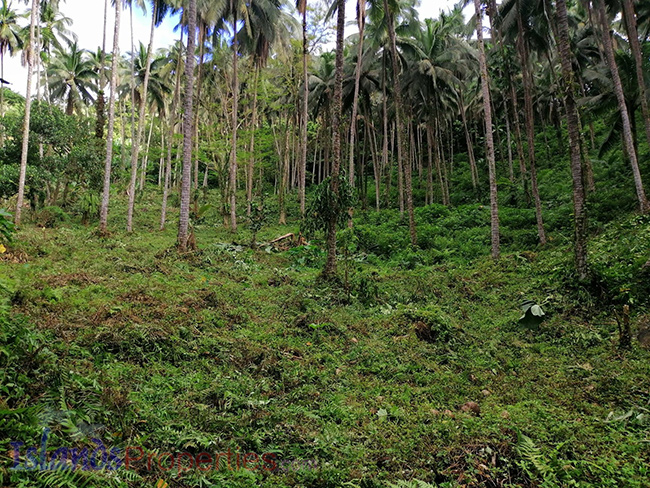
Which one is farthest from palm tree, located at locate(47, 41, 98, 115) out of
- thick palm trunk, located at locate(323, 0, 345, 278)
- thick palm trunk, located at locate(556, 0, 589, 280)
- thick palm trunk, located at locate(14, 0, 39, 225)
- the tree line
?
thick palm trunk, located at locate(556, 0, 589, 280)

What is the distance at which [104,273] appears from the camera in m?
8.89

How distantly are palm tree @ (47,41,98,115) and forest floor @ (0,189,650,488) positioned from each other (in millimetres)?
23974

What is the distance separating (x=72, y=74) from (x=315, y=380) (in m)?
32.0

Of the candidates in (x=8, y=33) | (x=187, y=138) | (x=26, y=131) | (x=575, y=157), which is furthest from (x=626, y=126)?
(x=8, y=33)

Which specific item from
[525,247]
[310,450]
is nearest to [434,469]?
[310,450]

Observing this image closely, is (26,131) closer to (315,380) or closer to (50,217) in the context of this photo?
(50,217)

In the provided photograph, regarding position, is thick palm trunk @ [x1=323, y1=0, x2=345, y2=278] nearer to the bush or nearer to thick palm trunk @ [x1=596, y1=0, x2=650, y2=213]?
thick palm trunk @ [x1=596, y1=0, x2=650, y2=213]

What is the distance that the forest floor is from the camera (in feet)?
10.8

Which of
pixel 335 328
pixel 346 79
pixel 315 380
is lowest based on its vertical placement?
pixel 315 380

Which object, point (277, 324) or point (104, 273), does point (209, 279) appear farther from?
point (277, 324)

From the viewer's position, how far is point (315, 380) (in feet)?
17.4

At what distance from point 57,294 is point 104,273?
8.71 feet

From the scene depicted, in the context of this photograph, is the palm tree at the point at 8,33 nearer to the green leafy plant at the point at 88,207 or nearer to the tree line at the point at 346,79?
the tree line at the point at 346,79

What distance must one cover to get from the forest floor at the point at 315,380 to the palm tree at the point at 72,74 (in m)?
24.0
